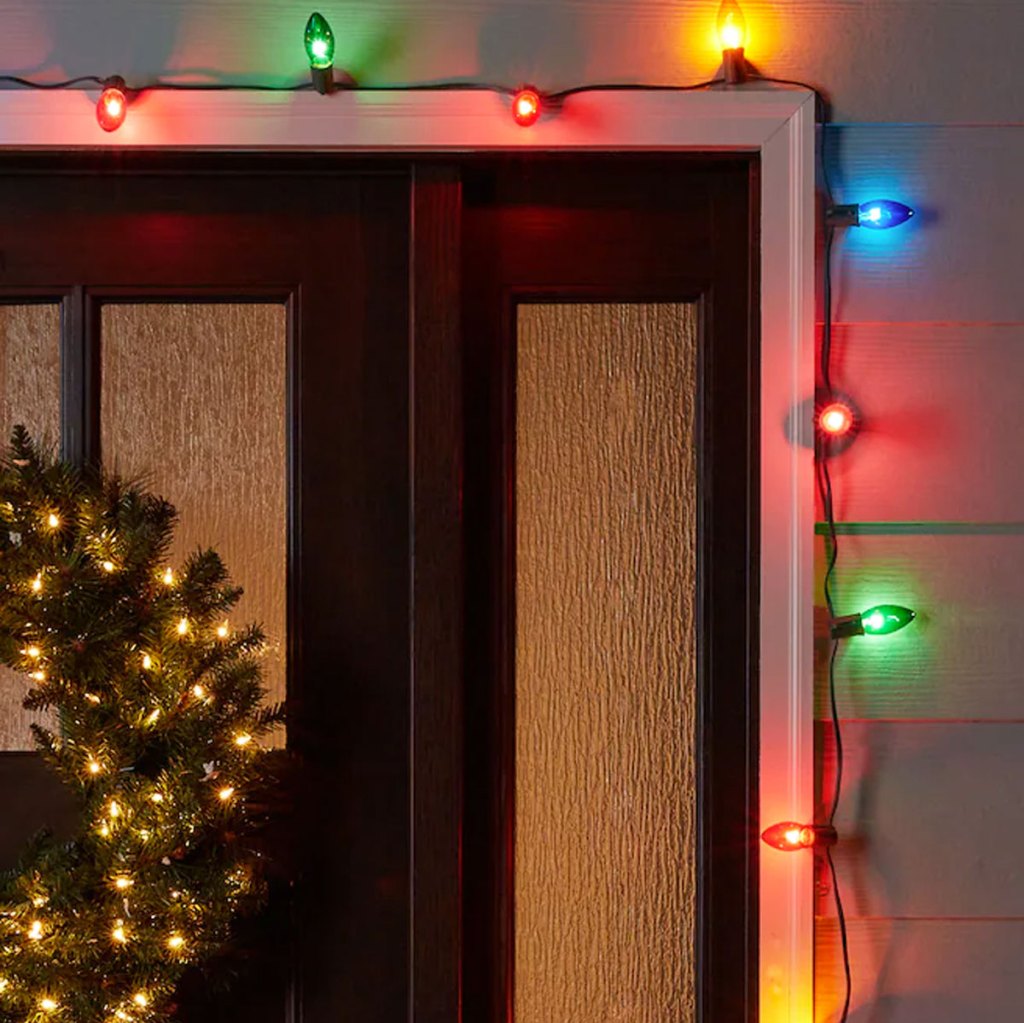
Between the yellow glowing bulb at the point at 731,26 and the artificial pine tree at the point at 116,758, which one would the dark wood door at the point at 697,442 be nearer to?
the yellow glowing bulb at the point at 731,26

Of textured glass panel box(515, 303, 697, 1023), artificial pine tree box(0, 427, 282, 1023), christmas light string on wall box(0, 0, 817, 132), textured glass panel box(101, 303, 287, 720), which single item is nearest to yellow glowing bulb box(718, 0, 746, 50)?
christmas light string on wall box(0, 0, 817, 132)

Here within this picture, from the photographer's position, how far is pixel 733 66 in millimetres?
1455

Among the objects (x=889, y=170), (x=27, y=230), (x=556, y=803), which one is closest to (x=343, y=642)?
(x=556, y=803)

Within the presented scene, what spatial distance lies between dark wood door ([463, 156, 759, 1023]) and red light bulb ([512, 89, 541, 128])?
97mm

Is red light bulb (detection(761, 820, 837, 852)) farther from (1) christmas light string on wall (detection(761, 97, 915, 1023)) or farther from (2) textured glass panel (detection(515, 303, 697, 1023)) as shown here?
(2) textured glass panel (detection(515, 303, 697, 1023))

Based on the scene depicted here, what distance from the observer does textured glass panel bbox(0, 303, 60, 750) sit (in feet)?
5.10

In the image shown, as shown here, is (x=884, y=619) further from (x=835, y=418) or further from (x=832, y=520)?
(x=835, y=418)

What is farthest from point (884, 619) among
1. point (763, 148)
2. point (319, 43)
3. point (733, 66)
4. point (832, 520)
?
point (319, 43)

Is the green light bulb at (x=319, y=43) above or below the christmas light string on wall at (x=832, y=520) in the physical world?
above

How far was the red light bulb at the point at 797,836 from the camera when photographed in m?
1.45

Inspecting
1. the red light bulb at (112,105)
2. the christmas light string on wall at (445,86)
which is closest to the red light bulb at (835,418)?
the christmas light string on wall at (445,86)

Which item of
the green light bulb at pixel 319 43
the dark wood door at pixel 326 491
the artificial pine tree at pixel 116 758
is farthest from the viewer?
the dark wood door at pixel 326 491

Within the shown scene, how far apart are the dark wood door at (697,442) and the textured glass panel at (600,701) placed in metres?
0.03

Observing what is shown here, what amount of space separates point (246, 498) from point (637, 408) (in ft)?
1.93
